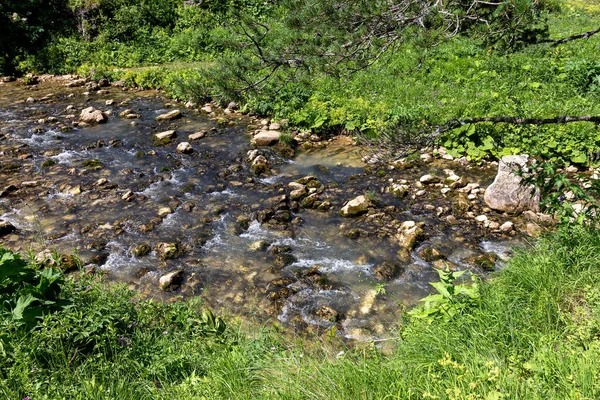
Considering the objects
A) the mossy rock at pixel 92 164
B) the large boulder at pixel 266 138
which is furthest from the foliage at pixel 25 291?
the large boulder at pixel 266 138

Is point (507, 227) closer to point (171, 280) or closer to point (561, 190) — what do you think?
point (561, 190)

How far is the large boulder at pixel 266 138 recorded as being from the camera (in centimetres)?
1192

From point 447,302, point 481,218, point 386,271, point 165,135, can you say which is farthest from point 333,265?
point 165,135

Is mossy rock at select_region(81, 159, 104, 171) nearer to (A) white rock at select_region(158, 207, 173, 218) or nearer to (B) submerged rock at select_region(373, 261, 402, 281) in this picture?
(A) white rock at select_region(158, 207, 173, 218)

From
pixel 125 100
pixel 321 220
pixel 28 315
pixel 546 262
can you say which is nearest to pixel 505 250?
pixel 546 262

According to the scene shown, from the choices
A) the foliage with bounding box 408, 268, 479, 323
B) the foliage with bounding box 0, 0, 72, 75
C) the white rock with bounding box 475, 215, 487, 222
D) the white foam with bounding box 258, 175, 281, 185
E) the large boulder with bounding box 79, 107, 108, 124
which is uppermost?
the foliage with bounding box 0, 0, 72, 75

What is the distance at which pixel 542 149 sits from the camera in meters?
9.18

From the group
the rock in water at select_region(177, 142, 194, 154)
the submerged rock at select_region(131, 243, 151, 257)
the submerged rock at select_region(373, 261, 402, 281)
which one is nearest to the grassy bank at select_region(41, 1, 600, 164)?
the rock in water at select_region(177, 142, 194, 154)

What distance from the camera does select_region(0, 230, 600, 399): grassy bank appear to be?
3.00 meters

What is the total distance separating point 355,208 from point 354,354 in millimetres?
4687

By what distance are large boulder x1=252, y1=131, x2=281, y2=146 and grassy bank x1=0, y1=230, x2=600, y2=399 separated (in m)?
7.37

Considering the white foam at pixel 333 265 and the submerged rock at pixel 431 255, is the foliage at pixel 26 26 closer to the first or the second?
the white foam at pixel 333 265

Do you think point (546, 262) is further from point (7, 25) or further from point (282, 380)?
point (7, 25)

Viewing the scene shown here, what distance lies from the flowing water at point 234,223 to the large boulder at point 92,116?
3.26 feet
